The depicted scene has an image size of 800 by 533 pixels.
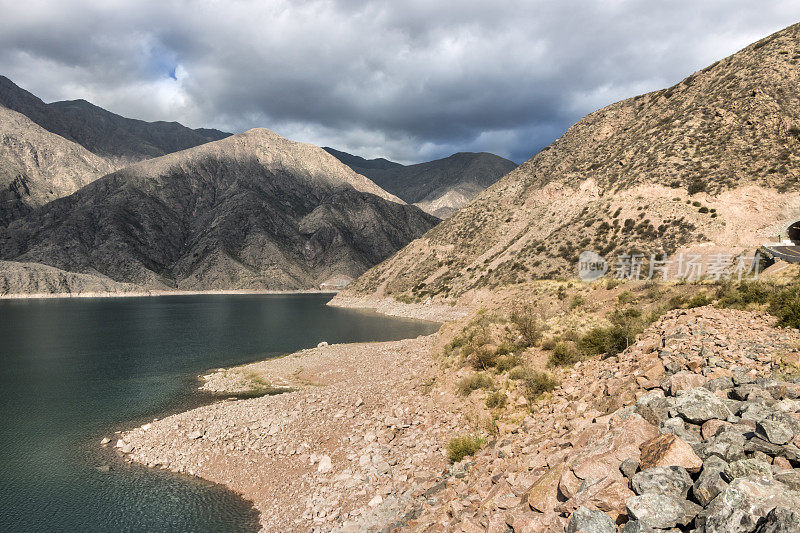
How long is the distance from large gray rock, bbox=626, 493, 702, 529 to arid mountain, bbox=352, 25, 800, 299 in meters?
55.5

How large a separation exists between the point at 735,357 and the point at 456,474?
7.51 m

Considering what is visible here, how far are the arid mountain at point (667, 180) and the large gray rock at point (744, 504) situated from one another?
182ft

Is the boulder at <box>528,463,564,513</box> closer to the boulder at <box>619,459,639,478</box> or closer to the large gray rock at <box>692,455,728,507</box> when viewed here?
the boulder at <box>619,459,639,478</box>

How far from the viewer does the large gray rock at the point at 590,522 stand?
19.6ft

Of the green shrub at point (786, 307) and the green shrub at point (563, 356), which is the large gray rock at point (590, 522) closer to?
the green shrub at point (786, 307)

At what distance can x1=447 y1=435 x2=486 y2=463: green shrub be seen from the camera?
515 inches

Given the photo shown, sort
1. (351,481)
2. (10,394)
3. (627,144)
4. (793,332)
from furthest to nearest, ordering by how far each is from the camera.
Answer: (627,144), (10,394), (351,481), (793,332)

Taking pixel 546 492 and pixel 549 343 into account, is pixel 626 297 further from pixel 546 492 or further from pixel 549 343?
pixel 546 492

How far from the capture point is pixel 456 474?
468 inches

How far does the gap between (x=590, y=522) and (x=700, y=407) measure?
10.4ft

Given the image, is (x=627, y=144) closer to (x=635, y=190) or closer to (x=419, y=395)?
(x=635, y=190)

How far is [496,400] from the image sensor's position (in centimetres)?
1471

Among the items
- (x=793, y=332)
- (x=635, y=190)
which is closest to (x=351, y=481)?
(x=793, y=332)

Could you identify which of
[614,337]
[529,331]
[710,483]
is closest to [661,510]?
[710,483]
